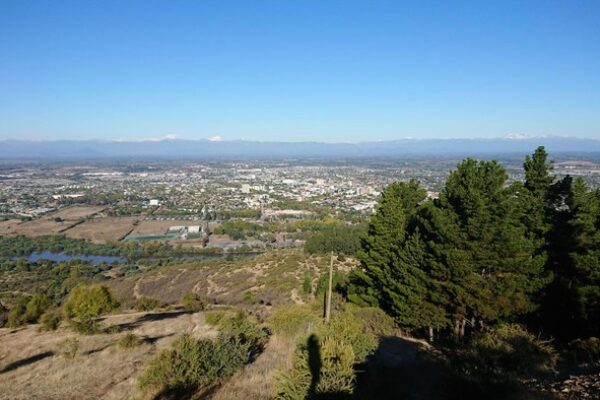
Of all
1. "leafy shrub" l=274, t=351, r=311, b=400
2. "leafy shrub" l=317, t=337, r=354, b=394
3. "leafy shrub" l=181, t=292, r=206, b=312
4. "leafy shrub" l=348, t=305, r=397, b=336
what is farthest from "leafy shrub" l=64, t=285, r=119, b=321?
"leafy shrub" l=317, t=337, r=354, b=394

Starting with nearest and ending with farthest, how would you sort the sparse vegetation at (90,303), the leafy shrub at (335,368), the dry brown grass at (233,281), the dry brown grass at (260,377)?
the leafy shrub at (335,368), the dry brown grass at (260,377), the sparse vegetation at (90,303), the dry brown grass at (233,281)

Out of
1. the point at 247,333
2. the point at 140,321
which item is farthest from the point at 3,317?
the point at 247,333

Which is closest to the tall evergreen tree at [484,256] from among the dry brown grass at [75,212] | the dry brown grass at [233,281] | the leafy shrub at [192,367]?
the leafy shrub at [192,367]

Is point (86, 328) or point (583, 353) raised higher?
point (583, 353)

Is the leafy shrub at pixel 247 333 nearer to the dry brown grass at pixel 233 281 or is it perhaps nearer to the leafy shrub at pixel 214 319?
the leafy shrub at pixel 214 319

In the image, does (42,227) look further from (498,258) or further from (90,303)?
(498,258)

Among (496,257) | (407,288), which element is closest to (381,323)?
(407,288)
